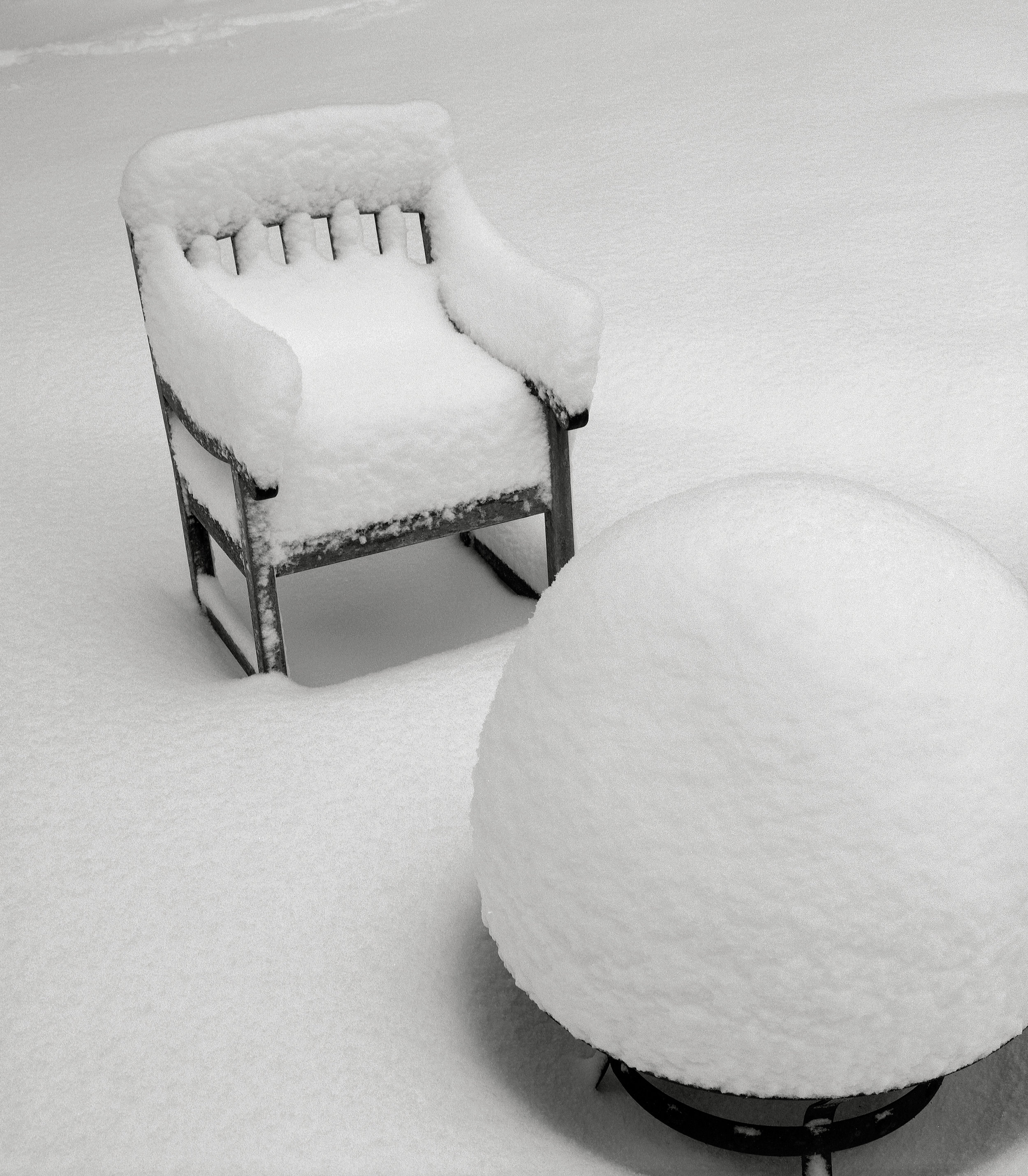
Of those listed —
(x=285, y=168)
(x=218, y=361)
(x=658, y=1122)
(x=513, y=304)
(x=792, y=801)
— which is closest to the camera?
(x=792, y=801)

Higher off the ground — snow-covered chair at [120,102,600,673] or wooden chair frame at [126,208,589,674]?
snow-covered chair at [120,102,600,673]

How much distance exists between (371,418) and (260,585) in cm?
34

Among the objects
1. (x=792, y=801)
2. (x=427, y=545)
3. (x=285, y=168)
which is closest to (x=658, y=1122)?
(x=792, y=801)

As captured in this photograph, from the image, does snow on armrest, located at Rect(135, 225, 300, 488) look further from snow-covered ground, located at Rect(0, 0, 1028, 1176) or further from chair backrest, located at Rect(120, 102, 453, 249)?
snow-covered ground, located at Rect(0, 0, 1028, 1176)

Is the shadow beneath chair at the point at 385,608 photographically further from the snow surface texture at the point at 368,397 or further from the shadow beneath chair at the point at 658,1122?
the shadow beneath chair at the point at 658,1122

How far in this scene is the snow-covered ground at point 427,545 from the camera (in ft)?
5.44

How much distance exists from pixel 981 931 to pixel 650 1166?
20.4 inches

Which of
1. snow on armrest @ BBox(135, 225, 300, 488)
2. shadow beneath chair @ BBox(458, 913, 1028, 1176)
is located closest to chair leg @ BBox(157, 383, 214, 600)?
snow on armrest @ BBox(135, 225, 300, 488)

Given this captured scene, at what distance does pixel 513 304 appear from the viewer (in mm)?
2562

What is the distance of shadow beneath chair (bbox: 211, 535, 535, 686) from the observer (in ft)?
9.00

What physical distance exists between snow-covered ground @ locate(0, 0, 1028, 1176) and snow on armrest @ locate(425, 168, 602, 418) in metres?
0.49

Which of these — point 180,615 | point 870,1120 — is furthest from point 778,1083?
point 180,615

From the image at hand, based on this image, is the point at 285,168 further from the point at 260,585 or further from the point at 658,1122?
the point at 658,1122

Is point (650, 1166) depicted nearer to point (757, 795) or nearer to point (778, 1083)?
point (778, 1083)
